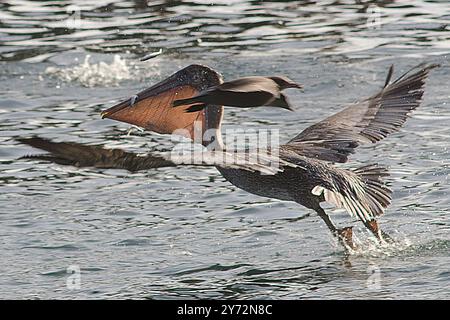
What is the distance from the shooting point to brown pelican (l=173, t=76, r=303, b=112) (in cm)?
591

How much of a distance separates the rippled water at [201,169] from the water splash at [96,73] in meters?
0.02

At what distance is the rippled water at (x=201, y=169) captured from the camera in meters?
6.68

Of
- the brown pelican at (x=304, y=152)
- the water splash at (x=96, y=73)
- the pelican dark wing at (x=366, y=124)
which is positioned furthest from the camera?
the water splash at (x=96, y=73)

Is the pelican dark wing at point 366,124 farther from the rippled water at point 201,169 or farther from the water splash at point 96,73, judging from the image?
the water splash at point 96,73

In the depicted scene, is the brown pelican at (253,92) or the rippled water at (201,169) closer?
the brown pelican at (253,92)

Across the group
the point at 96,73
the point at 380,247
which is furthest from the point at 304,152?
the point at 96,73

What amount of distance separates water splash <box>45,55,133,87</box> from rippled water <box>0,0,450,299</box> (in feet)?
0.07

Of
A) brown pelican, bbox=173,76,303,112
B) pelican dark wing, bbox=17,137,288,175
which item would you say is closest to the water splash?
brown pelican, bbox=173,76,303,112

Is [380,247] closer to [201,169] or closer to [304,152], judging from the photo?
[304,152]

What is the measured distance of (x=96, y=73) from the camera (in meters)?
11.3

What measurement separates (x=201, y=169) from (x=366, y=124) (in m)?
1.83

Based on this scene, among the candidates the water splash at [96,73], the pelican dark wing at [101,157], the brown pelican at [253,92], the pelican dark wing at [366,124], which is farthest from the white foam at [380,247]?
the water splash at [96,73]

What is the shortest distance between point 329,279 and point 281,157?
741mm

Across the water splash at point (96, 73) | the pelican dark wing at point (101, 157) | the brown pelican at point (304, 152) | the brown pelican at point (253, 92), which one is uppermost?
the brown pelican at point (253, 92)
